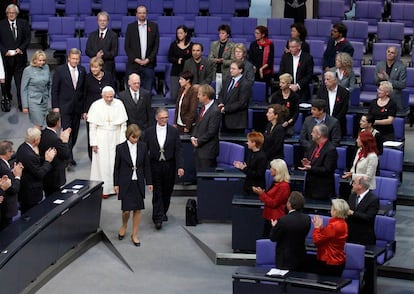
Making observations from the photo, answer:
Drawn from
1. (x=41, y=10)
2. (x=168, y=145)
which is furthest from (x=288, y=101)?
(x=41, y=10)

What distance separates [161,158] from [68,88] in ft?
6.42

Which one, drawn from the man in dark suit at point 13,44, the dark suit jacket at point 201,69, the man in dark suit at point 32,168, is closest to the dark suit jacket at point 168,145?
the man in dark suit at point 32,168

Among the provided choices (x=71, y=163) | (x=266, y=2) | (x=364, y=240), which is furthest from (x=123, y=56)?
(x=364, y=240)

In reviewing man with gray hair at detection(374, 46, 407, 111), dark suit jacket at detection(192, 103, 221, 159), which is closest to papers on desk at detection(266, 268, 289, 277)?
dark suit jacket at detection(192, 103, 221, 159)

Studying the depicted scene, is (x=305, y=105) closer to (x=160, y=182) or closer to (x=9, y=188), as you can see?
(x=160, y=182)

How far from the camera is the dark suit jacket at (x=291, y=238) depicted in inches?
375

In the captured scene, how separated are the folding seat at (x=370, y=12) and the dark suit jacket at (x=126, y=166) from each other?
704cm

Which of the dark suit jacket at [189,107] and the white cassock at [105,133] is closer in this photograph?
the white cassock at [105,133]

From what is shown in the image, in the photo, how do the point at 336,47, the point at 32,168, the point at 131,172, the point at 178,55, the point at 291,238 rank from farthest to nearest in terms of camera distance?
the point at 336,47 < the point at 178,55 < the point at 131,172 < the point at 32,168 < the point at 291,238

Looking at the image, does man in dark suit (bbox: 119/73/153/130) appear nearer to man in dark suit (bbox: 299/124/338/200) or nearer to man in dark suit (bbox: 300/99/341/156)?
man in dark suit (bbox: 300/99/341/156)

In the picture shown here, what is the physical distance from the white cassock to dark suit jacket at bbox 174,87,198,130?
0.74m

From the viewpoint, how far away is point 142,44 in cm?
1448

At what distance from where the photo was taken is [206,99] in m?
12.0

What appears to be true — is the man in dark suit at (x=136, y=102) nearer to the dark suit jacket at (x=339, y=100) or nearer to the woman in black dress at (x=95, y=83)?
the woman in black dress at (x=95, y=83)
